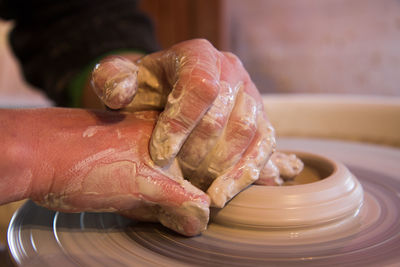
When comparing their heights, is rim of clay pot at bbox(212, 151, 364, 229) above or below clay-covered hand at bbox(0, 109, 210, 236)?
below

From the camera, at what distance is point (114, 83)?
667 mm

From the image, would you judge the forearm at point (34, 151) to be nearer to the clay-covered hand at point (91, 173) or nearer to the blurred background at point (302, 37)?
the clay-covered hand at point (91, 173)

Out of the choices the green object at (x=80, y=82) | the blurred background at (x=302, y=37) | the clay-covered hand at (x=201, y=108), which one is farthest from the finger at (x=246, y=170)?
the blurred background at (x=302, y=37)

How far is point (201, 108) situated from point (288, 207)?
280 mm

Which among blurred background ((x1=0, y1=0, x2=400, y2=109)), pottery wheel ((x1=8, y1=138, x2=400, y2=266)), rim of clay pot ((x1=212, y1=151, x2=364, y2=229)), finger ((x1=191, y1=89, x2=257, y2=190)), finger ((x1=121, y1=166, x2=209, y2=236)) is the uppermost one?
finger ((x1=191, y1=89, x2=257, y2=190))

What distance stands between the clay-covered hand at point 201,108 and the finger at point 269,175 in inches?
3.2

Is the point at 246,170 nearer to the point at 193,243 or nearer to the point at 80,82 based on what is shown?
the point at 193,243

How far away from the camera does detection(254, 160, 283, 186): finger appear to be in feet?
2.77

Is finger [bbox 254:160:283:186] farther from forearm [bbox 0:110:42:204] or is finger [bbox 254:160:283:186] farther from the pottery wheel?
forearm [bbox 0:110:42:204]

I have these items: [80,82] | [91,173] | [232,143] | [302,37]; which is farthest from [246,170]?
[302,37]

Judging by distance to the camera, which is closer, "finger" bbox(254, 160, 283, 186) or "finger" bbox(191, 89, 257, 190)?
"finger" bbox(191, 89, 257, 190)

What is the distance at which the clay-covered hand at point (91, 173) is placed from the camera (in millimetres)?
675

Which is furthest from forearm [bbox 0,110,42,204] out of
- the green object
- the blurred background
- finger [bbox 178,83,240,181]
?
the blurred background

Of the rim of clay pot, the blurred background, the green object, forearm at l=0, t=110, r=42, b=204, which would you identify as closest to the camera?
forearm at l=0, t=110, r=42, b=204
